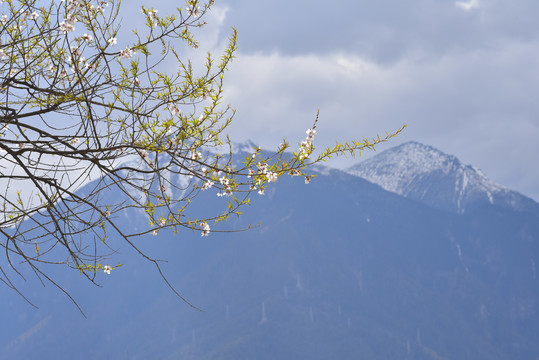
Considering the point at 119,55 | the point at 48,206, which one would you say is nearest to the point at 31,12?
the point at 119,55

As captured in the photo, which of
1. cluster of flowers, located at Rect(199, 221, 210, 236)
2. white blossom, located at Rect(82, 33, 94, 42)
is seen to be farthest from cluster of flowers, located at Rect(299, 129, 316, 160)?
white blossom, located at Rect(82, 33, 94, 42)

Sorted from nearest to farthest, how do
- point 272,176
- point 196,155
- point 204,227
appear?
point 272,176 < point 196,155 < point 204,227

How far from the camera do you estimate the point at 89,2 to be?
8133mm

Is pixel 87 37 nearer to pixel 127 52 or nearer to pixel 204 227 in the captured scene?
pixel 127 52

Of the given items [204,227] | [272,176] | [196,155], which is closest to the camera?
[272,176]

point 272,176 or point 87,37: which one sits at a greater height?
point 87,37

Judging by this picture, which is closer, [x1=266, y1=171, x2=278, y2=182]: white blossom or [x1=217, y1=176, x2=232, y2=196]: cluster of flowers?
[x1=266, y1=171, x2=278, y2=182]: white blossom

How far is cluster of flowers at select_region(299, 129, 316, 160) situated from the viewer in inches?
295

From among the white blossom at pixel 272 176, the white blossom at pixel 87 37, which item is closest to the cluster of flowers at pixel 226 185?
the white blossom at pixel 272 176

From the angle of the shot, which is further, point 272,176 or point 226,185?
point 226,185

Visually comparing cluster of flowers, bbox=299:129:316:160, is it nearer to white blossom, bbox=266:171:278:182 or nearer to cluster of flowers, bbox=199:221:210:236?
white blossom, bbox=266:171:278:182

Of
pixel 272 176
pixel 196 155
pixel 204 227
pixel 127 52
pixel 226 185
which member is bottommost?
pixel 204 227

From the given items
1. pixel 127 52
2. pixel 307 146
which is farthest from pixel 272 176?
pixel 127 52

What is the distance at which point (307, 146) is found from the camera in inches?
300
